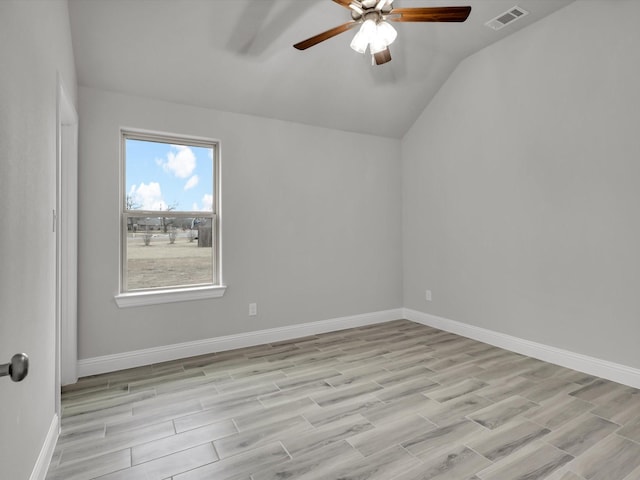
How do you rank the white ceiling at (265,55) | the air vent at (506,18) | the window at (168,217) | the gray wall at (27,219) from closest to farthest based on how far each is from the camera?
the gray wall at (27,219) < the white ceiling at (265,55) < the air vent at (506,18) < the window at (168,217)

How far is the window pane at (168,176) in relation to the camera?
Answer: 132 inches

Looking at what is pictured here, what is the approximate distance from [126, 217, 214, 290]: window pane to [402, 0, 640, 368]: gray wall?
267 cm

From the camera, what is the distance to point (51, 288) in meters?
2.04

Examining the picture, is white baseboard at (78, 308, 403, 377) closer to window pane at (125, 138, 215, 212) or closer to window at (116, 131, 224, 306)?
window at (116, 131, 224, 306)

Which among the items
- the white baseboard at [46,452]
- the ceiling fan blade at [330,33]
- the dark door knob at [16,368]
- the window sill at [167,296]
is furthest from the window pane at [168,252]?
the dark door knob at [16,368]

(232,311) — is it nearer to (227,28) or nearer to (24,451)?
(24,451)

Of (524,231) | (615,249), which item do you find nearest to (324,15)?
(524,231)

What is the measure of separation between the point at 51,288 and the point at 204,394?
127cm

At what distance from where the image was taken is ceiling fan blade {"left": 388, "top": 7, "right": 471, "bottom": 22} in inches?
83.0

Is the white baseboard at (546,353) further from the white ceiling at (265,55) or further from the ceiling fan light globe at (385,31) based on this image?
the ceiling fan light globe at (385,31)

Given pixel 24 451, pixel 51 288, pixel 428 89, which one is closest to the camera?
pixel 24 451

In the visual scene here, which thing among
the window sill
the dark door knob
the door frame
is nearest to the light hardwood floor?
the door frame

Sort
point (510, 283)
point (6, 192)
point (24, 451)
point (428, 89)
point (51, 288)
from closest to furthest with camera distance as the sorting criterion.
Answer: point (6, 192)
point (24, 451)
point (51, 288)
point (510, 283)
point (428, 89)

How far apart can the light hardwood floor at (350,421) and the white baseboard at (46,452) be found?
0.05 meters
